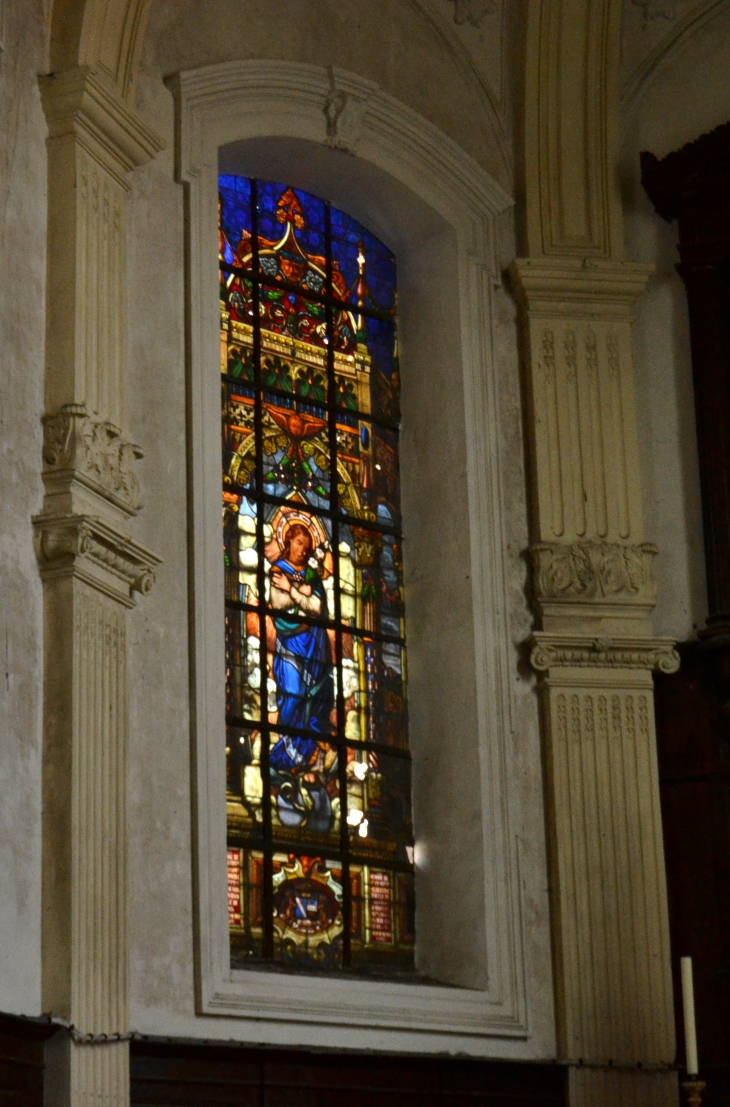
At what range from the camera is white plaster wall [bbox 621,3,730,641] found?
11.4m

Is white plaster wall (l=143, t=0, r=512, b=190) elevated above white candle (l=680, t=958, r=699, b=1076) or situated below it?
above

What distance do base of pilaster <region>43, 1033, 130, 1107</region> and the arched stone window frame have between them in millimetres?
699

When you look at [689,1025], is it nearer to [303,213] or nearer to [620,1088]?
[620,1088]

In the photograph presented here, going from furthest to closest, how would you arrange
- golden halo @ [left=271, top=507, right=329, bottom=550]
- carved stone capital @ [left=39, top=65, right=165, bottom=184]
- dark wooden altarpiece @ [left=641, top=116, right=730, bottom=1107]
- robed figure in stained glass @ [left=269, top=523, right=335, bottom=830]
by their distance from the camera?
golden halo @ [left=271, top=507, right=329, bottom=550]
dark wooden altarpiece @ [left=641, top=116, right=730, bottom=1107]
robed figure in stained glass @ [left=269, top=523, right=335, bottom=830]
carved stone capital @ [left=39, top=65, right=165, bottom=184]

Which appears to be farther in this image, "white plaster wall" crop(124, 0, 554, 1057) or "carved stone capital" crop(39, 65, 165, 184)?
"carved stone capital" crop(39, 65, 165, 184)

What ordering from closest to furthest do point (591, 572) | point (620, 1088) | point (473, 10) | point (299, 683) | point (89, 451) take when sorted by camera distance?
point (89, 451) → point (620, 1088) → point (299, 683) → point (591, 572) → point (473, 10)

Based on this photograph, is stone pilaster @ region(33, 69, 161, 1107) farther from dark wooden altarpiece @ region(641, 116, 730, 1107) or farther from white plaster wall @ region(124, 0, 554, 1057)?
dark wooden altarpiece @ region(641, 116, 730, 1107)

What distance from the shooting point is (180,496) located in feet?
32.5

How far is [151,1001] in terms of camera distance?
9.03 m

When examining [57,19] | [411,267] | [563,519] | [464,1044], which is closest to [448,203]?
[411,267]

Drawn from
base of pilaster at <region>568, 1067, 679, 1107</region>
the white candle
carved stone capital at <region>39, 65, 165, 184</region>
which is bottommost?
base of pilaster at <region>568, 1067, 679, 1107</region>

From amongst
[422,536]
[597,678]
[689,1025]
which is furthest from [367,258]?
[689,1025]

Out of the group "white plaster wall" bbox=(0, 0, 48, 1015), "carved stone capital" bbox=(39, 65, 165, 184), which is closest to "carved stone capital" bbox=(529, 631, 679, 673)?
"white plaster wall" bbox=(0, 0, 48, 1015)

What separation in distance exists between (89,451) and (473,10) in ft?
13.5
